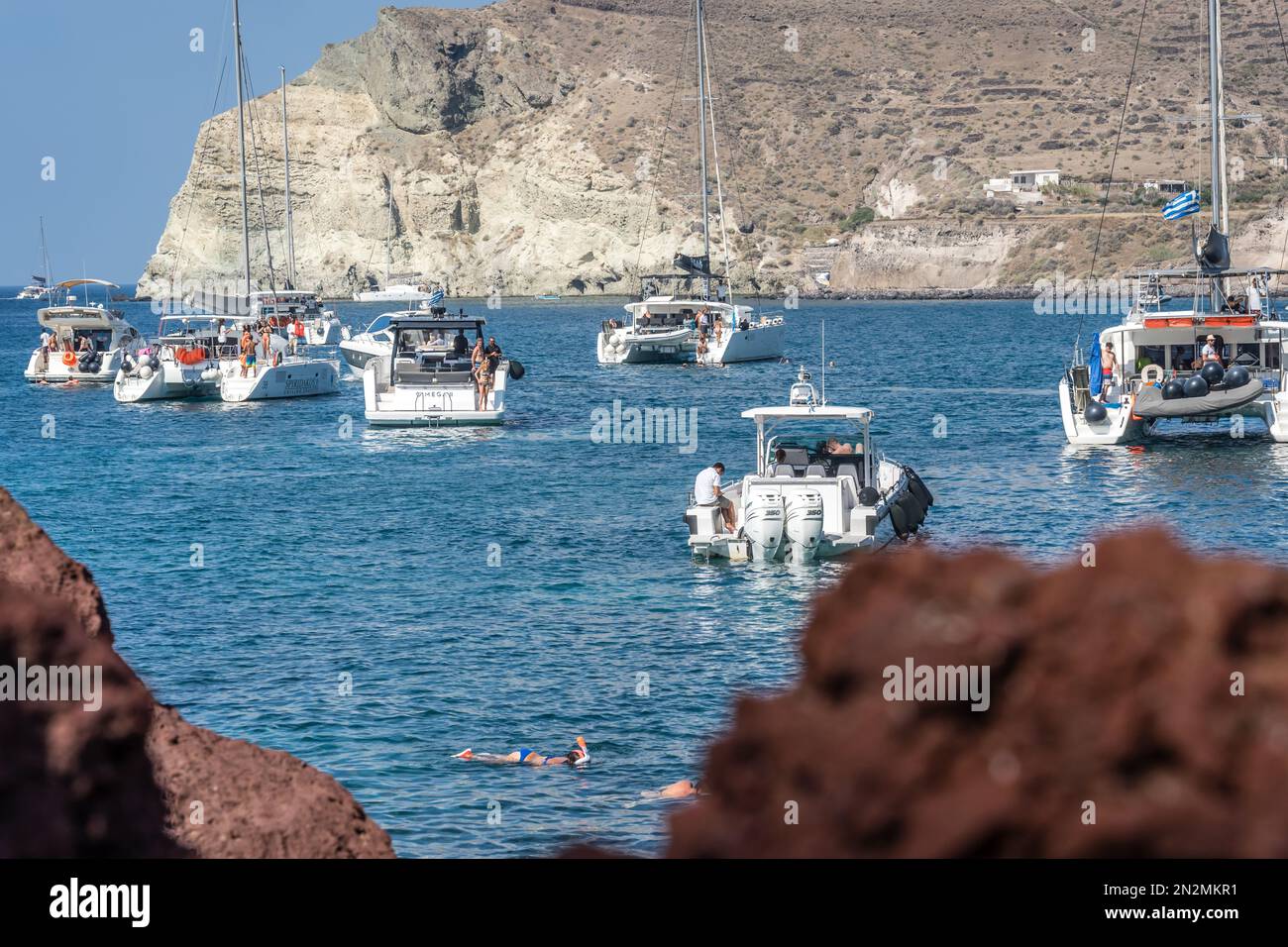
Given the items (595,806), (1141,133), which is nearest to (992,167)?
(1141,133)

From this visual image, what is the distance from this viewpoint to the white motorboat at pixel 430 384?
3978 cm

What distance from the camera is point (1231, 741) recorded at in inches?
93.3

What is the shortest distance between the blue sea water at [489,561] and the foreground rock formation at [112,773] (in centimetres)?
367

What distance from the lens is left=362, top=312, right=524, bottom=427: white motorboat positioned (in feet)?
131

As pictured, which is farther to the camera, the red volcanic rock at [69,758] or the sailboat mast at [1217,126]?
the sailboat mast at [1217,126]

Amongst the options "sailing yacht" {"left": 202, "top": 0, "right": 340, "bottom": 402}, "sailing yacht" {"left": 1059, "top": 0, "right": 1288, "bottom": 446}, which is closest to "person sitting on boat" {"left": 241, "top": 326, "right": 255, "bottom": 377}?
"sailing yacht" {"left": 202, "top": 0, "right": 340, "bottom": 402}

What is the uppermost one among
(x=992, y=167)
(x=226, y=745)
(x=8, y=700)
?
(x=992, y=167)

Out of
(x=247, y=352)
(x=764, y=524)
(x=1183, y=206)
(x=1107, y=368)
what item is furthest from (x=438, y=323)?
(x=764, y=524)

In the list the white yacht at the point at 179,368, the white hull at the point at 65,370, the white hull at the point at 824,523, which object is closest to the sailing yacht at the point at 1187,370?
the white hull at the point at 824,523

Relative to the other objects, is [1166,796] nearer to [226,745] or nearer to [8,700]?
[8,700]

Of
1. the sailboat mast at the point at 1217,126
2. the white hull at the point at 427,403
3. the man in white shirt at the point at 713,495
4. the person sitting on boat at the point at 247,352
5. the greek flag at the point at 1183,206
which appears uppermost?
the sailboat mast at the point at 1217,126

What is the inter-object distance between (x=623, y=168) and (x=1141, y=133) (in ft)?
172

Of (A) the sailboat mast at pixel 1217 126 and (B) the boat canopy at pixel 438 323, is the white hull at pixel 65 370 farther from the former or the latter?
(A) the sailboat mast at pixel 1217 126

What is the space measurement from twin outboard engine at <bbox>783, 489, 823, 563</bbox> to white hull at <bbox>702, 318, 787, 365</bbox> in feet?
144
